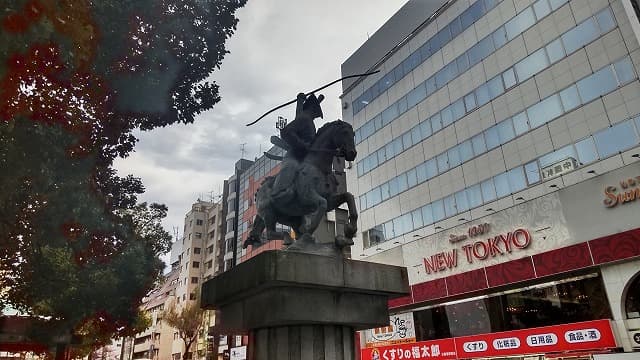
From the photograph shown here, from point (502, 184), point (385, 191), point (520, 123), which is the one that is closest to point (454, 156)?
point (502, 184)

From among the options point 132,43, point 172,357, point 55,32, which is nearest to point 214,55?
point 132,43

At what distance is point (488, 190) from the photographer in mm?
23609

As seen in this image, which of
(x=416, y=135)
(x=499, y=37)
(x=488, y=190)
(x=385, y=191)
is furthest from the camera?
(x=385, y=191)

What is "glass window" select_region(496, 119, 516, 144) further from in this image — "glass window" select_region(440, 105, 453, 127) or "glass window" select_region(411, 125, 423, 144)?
"glass window" select_region(411, 125, 423, 144)

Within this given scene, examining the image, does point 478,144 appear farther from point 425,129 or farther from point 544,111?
point 425,129

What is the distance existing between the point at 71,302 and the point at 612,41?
2321 centimetres

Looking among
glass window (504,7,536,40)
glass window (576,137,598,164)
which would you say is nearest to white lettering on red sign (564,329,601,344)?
glass window (576,137,598,164)

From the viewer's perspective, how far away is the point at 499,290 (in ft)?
72.2

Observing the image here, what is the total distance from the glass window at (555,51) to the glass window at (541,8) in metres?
1.81

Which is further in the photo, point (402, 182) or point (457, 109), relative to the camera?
point (402, 182)

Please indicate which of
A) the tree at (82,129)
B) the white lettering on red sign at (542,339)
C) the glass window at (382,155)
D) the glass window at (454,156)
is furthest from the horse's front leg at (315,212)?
the glass window at (382,155)

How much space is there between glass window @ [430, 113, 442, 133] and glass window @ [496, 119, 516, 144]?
4.39 metres

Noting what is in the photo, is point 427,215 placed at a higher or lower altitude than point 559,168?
higher

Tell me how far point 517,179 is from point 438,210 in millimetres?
5424
